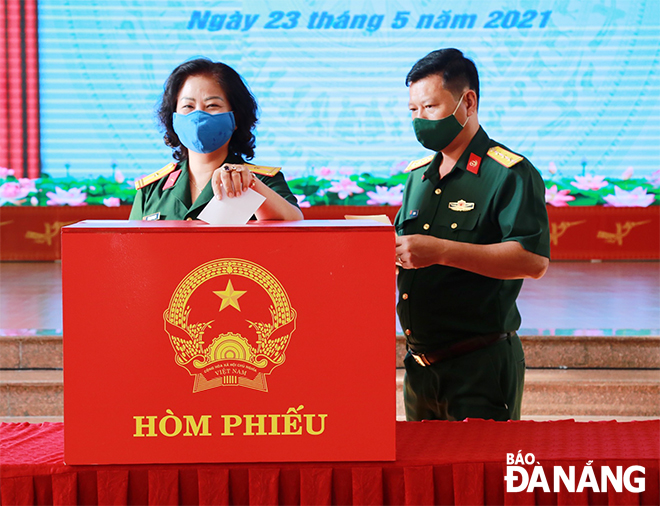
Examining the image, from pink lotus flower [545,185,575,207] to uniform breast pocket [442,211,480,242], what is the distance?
4912 mm

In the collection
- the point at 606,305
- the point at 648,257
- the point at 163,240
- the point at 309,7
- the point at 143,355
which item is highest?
the point at 309,7

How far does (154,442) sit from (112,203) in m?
5.56

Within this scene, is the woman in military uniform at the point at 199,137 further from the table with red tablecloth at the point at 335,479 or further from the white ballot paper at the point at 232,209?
the table with red tablecloth at the point at 335,479

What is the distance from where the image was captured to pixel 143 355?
0.79m

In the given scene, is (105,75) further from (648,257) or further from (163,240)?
(163,240)

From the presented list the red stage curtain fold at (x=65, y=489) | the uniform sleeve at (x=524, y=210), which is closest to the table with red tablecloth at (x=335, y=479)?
the red stage curtain fold at (x=65, y=489)

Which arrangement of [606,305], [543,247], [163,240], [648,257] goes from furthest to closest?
[648,257], [606,305], [543,247], [163,240]

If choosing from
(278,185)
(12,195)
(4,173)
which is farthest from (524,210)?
(4,173)

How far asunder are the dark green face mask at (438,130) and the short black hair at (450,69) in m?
0.04

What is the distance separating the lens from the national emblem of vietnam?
2.58 ft

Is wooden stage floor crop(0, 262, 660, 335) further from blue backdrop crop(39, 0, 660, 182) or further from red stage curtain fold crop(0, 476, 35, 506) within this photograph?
red stage curtain fold crop(0, 476, 35, 506)

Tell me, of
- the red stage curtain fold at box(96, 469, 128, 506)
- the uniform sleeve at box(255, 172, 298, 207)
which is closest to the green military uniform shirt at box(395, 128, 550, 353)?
the uniform sleeve at box(255, 172, 298, 207)

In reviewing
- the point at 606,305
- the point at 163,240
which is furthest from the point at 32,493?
the point at 606,305

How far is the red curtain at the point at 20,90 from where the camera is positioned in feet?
21.1
